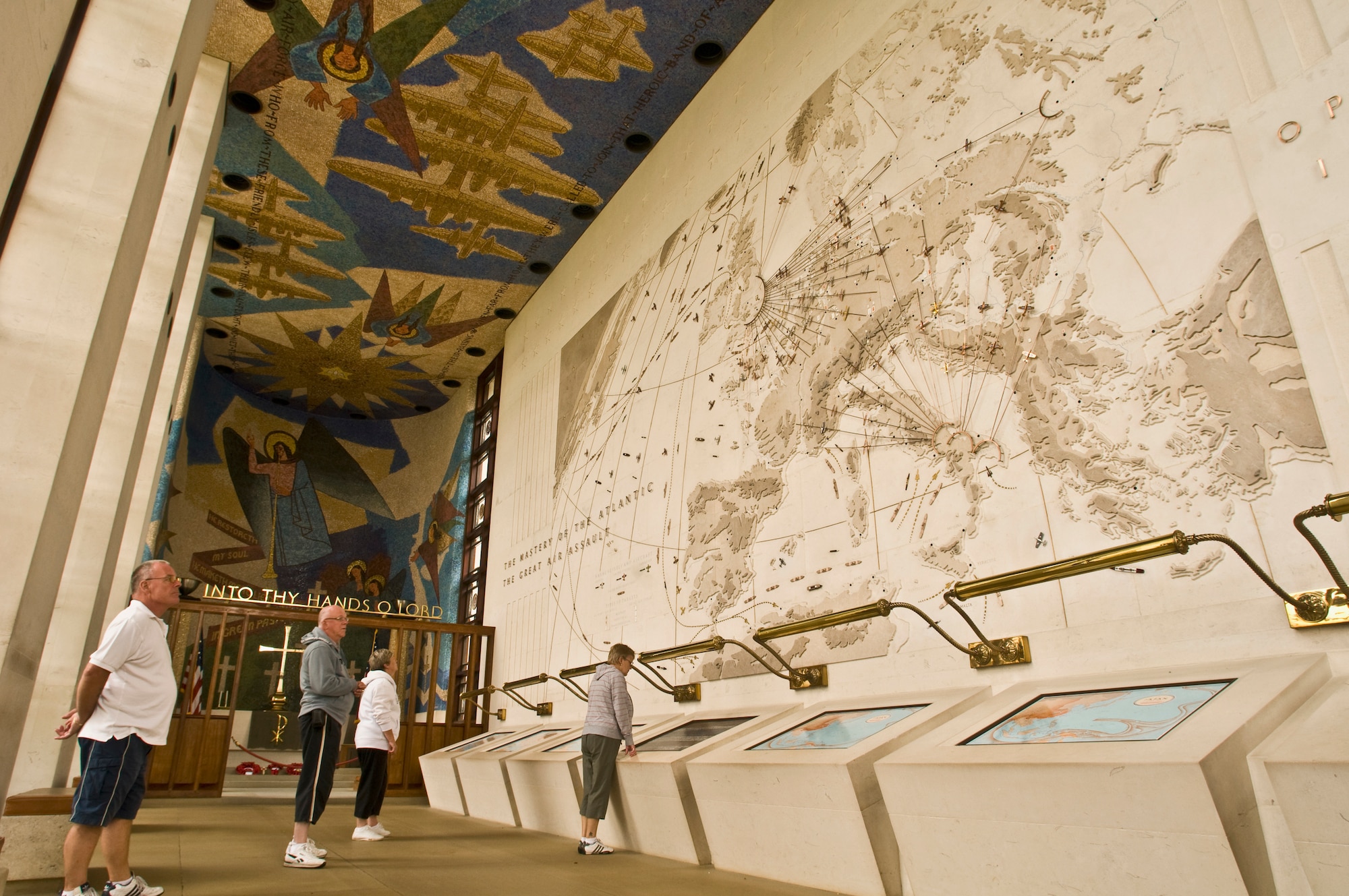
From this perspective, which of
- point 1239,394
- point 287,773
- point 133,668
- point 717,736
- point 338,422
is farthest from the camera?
point 338,422

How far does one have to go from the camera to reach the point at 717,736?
4.15 meters

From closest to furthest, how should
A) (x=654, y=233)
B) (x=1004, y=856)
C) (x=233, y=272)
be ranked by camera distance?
(x=1004, y=856), (x=654, y=233), (x=233, y=272)

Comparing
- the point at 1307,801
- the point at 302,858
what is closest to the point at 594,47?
the point at 302,858

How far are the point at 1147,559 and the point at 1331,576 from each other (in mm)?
479

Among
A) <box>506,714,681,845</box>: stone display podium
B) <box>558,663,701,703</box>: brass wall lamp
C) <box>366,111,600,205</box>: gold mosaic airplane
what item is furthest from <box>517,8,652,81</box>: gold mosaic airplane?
<box>506,714,681,845</box>: stone display podium

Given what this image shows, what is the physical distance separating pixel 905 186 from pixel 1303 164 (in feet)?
7.08

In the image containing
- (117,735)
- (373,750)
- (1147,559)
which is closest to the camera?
(1147,559)

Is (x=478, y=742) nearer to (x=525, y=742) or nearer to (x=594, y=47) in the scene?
(x=525, y=742)

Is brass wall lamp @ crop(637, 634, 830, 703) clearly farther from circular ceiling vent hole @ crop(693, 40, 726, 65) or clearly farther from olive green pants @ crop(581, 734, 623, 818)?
circular ceiling vent hole @ crop(693, 40, 726, 65)

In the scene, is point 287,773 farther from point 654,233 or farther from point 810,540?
point 810,540

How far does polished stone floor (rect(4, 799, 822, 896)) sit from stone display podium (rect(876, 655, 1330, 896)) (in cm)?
78

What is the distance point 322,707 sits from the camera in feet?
14.4

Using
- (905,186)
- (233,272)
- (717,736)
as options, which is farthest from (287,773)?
(905,186)

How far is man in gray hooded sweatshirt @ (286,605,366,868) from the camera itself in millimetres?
4246
